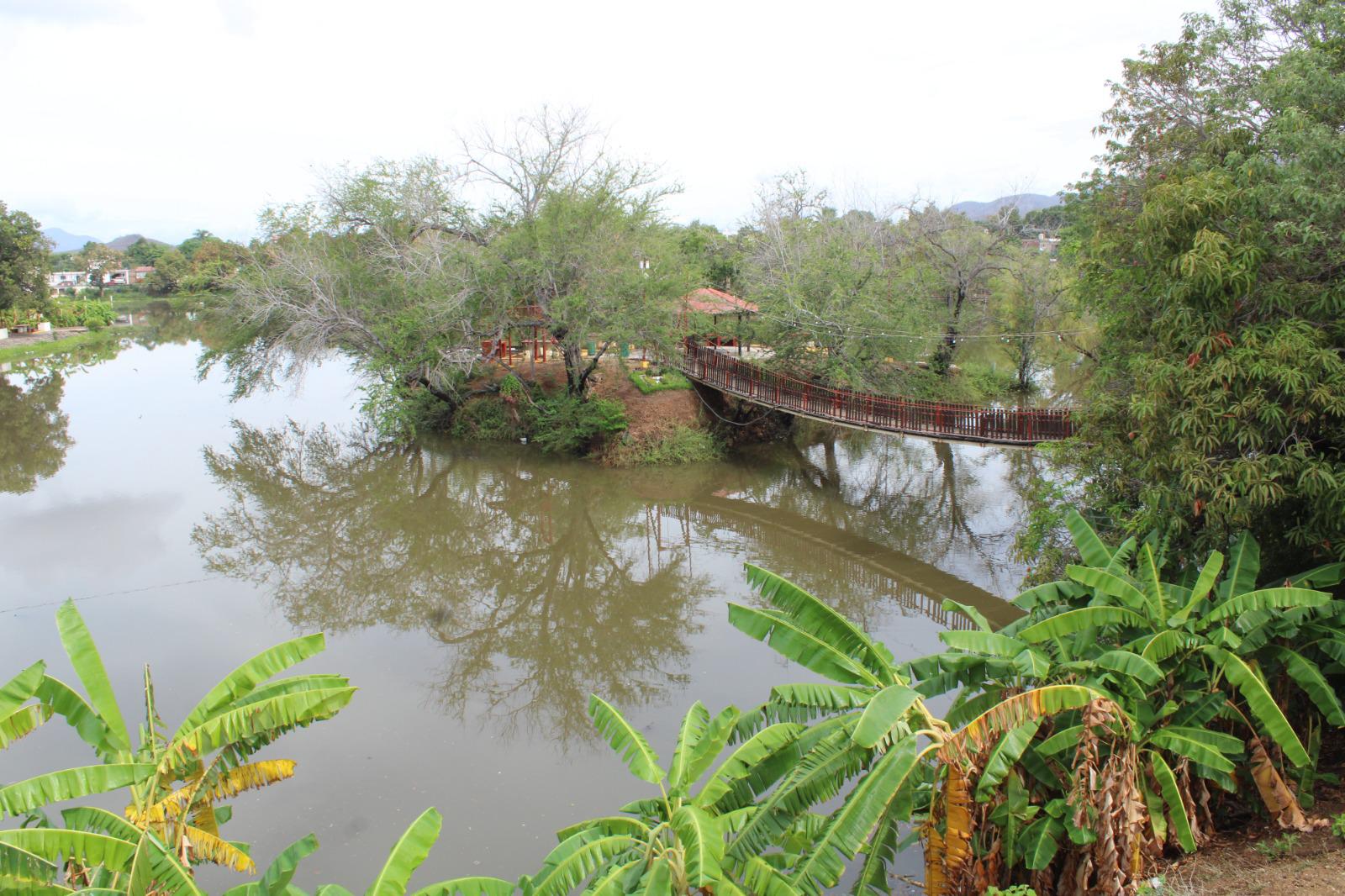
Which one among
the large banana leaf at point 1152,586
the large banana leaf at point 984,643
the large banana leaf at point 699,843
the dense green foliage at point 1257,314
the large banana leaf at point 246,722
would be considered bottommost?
the large banana leaf at point 699,843

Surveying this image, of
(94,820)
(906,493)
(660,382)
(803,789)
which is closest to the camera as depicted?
(94,820)

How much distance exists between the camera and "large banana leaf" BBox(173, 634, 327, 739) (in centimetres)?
525

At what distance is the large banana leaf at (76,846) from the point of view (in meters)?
4.30

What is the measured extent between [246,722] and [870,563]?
1086cm

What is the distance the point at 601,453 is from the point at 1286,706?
15.9m

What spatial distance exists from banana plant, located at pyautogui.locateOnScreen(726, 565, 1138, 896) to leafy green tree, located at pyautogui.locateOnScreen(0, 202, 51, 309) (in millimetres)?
44337

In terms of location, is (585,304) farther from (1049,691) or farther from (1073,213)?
(1049,691)

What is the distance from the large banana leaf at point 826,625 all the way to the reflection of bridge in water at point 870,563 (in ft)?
16.9

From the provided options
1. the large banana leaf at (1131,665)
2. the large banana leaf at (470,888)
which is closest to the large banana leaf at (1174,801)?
the large banana leaf at (1131,665)

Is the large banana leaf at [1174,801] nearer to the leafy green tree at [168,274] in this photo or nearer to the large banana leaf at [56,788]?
the large banana leaf at [56,788]

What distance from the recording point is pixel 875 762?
5.75 metres

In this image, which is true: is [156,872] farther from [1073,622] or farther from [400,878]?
[1073,622]

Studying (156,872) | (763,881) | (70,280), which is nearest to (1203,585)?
(763,881)

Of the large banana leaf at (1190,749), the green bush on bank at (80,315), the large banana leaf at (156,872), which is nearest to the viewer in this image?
the large banana leaf at (156,872)
